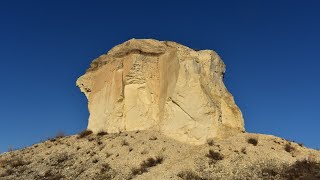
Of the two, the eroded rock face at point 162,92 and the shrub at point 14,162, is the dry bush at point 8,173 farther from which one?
the eroded rock face at point 162,92

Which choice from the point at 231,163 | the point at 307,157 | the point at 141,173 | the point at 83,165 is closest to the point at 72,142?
the point at 83,165

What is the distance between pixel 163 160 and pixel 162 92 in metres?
6.03

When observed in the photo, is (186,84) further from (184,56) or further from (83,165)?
(83,165)

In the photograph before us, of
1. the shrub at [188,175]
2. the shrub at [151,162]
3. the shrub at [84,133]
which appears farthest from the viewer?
the shrub at [84,133]

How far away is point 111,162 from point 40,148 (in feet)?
23.3

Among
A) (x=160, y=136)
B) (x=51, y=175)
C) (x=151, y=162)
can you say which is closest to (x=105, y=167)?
(x=151, y=162)

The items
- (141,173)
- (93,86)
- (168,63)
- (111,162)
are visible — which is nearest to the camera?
(141,173)

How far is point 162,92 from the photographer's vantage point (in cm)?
3139

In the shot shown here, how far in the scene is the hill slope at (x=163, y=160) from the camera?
2497cm

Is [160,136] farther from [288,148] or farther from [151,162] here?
[288,148]

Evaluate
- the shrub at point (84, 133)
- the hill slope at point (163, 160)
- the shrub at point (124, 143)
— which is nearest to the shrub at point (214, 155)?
the hill slope at point (163, 160)

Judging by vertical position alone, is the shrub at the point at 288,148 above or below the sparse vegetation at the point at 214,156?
above

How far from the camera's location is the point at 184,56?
99.9 ft

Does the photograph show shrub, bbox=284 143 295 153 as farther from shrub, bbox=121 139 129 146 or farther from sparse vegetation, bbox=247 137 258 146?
A: shrub, bbox=121 139 129 146
